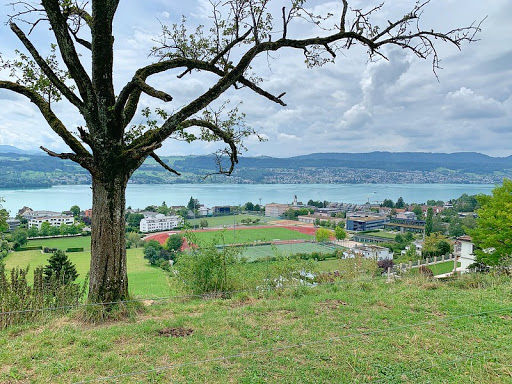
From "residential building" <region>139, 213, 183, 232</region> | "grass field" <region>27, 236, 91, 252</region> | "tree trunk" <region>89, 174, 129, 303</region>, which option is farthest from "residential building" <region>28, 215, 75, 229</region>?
"tree trunk" <region>89, 174, 129, 303</region>

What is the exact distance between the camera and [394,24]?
4492 millimetres

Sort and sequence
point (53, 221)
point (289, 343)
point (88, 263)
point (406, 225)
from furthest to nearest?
point (406, 225)
point (53, 221)
point (88, 263)
point (289, 343)

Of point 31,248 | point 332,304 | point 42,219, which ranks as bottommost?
point 31,248

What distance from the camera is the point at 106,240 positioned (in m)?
4.15

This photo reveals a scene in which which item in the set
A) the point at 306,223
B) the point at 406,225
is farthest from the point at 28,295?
the point at 406,225

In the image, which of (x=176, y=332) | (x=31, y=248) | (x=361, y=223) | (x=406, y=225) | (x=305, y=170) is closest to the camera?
(x=176, y=332)

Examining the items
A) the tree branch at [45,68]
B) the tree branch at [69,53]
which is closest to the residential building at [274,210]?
the tree branch at [45,68]

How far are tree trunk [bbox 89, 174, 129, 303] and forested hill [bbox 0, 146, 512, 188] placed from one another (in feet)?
103

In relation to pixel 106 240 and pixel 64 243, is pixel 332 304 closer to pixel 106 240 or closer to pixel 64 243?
pixel 106 240

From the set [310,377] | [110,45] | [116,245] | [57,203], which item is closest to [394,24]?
[110,45]

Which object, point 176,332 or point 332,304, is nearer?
point 176,332

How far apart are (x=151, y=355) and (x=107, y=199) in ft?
6.94

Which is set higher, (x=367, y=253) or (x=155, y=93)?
(x=155, y=93)

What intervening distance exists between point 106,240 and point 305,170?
283 ft
